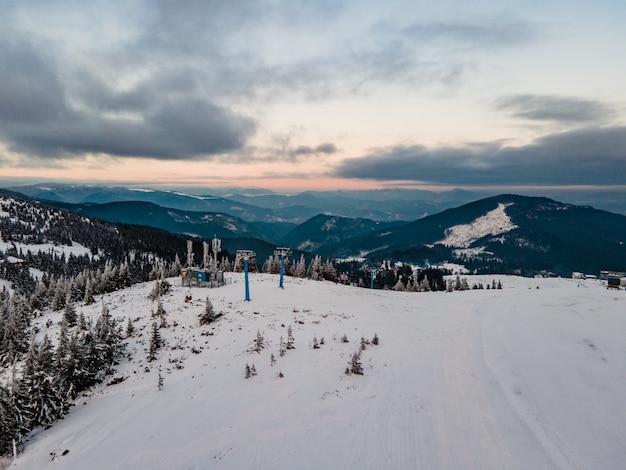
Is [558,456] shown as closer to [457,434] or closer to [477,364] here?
[457,434]

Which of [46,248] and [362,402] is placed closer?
[362,402]

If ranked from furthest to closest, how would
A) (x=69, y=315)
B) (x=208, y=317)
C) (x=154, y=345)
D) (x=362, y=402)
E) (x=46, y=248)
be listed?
1. (x=46, y=248)
2. (x=69, y=315)
3. (x=208, y=317)
4. (x=154, y=345)
5. (x=362, y=402)

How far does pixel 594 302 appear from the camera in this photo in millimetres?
34688

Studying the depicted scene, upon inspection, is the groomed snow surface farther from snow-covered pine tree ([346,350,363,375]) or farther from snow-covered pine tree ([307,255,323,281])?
snow-covered pine tree ([307,255,323,281])

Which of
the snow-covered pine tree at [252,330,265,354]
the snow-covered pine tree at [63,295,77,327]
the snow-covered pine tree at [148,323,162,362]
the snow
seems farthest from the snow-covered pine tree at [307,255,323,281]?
the snow

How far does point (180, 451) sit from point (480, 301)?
3988cm

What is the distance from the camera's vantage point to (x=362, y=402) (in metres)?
14.8

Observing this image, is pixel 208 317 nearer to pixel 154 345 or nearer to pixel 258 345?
pixel 154 345

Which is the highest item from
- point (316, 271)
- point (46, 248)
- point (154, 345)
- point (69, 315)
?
point (154, 345)

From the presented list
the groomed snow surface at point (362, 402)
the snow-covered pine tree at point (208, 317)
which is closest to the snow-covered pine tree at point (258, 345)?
the groomed snow surface at point (362, 402)

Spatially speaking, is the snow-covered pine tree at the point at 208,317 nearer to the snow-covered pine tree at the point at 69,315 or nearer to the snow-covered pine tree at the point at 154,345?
the snow-covered pine tree at the point at 154,345

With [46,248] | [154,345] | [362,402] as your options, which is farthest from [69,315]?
[46,248]

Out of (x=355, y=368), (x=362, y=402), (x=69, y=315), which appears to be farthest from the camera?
(x=69, y=315)

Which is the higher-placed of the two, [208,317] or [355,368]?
[355,368]
